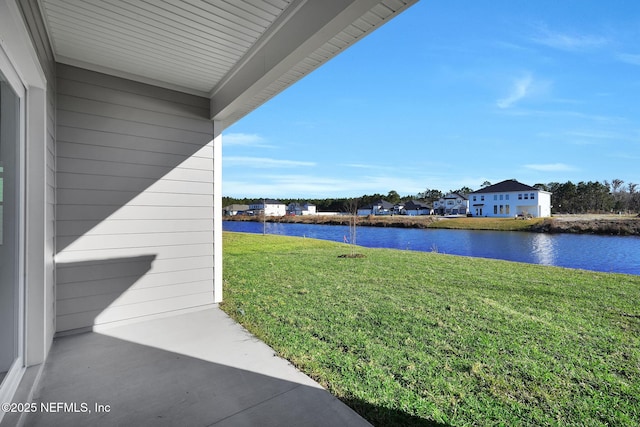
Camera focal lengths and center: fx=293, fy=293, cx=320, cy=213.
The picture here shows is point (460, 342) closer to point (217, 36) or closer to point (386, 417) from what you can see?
point (386, 417)

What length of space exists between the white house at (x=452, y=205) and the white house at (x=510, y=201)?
16.0 ft

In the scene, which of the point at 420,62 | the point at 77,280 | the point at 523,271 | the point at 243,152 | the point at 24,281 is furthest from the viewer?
the point at 243,152

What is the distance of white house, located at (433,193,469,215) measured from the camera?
111 ft

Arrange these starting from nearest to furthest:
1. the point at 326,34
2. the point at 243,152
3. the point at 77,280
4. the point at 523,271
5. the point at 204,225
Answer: the point at 326,34, the point at 77,280, the point at 204,225, the point at 523,271, the point at 243,152

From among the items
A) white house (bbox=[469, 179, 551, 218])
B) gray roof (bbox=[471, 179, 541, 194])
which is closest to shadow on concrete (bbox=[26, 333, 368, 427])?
white house (bbox=[469, 179, 551, 218])

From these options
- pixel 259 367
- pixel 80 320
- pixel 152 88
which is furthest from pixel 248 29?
pixel 80 320

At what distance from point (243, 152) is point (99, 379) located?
16.2 m

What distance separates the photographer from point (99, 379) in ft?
6.42

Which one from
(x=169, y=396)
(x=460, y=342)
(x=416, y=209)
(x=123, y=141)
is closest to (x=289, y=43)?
(x=123, y=141)

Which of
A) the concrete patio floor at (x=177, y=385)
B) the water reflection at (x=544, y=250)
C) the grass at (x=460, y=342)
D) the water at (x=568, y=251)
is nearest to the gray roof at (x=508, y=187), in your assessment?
the water at (x=568, y=251)

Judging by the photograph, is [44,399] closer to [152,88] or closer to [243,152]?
[152,88]

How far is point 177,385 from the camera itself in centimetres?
188

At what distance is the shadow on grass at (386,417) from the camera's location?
1.46 m

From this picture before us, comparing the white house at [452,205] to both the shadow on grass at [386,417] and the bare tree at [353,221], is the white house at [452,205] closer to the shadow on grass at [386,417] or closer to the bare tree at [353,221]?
the bare tree at [353,221]
